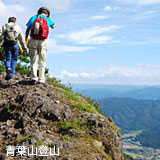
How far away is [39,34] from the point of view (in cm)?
917

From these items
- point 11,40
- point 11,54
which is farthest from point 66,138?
point 11,54

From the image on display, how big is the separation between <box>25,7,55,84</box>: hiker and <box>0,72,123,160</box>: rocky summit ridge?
207cm

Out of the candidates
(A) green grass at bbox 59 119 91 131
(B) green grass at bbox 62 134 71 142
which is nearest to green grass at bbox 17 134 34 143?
(B) green grass at bbox 62 134 71 142

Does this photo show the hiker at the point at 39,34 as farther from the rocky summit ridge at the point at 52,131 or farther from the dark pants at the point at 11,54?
the rocky summit ridge at the point at 52,131

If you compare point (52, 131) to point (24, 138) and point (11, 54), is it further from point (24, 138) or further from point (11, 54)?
point (11, 54)

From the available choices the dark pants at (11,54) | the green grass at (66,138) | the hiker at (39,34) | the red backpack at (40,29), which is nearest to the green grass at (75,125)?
the green grass at (66,138)

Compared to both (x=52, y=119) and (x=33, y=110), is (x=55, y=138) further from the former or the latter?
(x=33, y=110)

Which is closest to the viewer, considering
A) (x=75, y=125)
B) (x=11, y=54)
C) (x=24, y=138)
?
(x=24, y=138)

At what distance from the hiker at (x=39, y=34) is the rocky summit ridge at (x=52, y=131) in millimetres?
2068

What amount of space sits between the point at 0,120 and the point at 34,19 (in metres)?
4.34

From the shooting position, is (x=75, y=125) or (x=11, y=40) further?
(x=11, y=40)

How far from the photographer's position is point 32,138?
5762mm

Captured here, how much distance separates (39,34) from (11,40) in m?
1.89

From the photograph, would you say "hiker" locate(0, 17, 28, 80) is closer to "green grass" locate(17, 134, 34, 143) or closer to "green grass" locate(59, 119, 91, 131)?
"green grass" locate(59, 119, 91, 131)
